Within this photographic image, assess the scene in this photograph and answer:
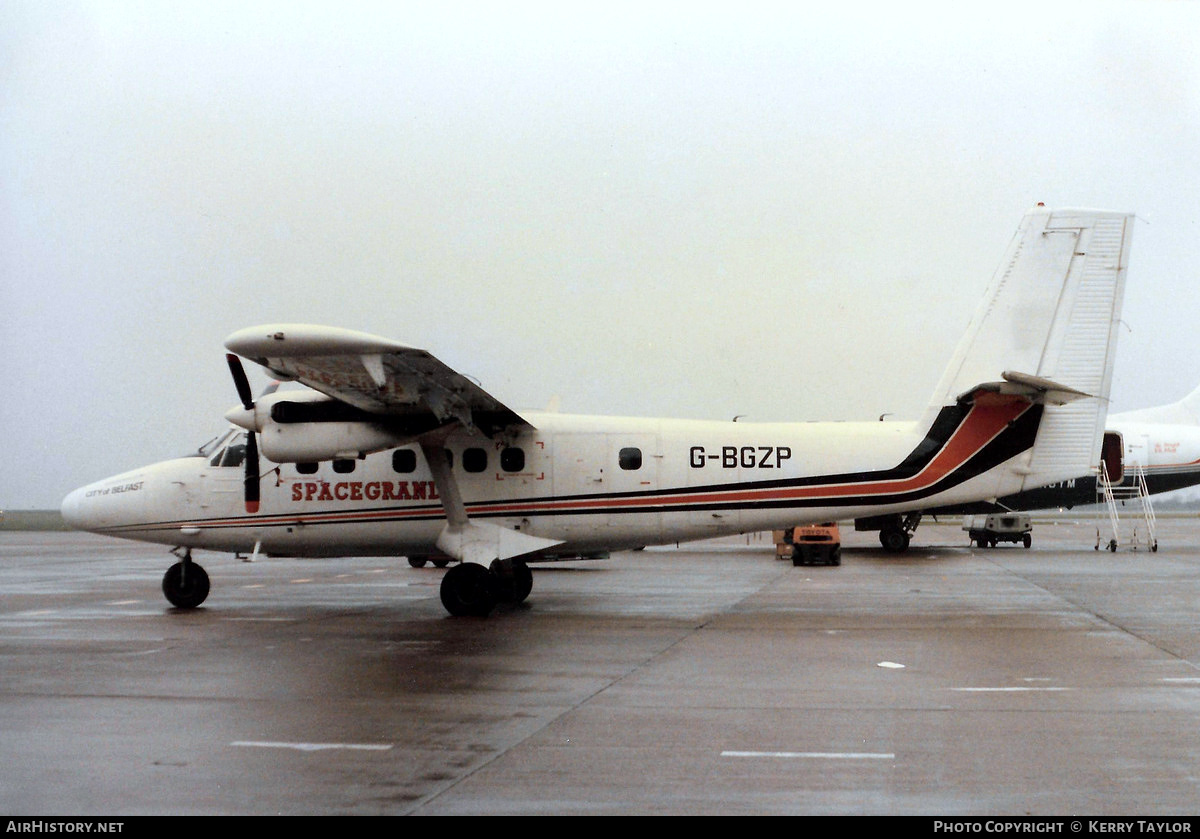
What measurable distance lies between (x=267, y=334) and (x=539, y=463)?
528 cm

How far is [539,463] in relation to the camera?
16.3 meters

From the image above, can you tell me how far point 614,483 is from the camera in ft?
53.4

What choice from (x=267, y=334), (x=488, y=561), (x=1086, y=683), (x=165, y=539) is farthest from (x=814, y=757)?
(x=165, y=539)

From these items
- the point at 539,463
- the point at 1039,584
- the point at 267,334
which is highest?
the point at 267,334

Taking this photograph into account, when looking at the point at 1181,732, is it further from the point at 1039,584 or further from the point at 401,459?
the point at 1039,584

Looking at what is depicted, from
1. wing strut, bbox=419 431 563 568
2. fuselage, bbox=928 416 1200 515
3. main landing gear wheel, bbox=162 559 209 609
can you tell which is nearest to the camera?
wing strut, bbox=419 431 563 568

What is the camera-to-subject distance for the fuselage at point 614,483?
52.4ft

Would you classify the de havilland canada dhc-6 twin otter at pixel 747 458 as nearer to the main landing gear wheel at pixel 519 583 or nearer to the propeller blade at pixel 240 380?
the propeller blade at pixel 240 380

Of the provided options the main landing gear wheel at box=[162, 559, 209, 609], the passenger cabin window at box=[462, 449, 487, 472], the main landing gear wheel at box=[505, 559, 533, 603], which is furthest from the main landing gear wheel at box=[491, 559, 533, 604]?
the main landing gear wheel at box=[162, 559, 209, 609]

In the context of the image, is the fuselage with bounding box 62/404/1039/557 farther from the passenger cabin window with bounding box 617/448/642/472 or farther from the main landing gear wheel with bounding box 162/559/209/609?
the main landing gear wheel with bounding box 162/559/209/609

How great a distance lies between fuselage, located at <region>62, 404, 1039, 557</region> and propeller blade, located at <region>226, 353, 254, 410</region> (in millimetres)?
1416

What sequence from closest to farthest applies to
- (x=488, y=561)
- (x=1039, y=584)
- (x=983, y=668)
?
(x=983, y=668)
(x=488, y=561)
(x=1039, y=584)

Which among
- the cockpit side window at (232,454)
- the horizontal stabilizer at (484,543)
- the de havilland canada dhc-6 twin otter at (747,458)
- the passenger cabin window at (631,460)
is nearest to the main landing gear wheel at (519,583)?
the de havilland canada dhc-6 twin otter at (747,458)

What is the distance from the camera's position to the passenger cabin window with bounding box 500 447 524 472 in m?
16.3
